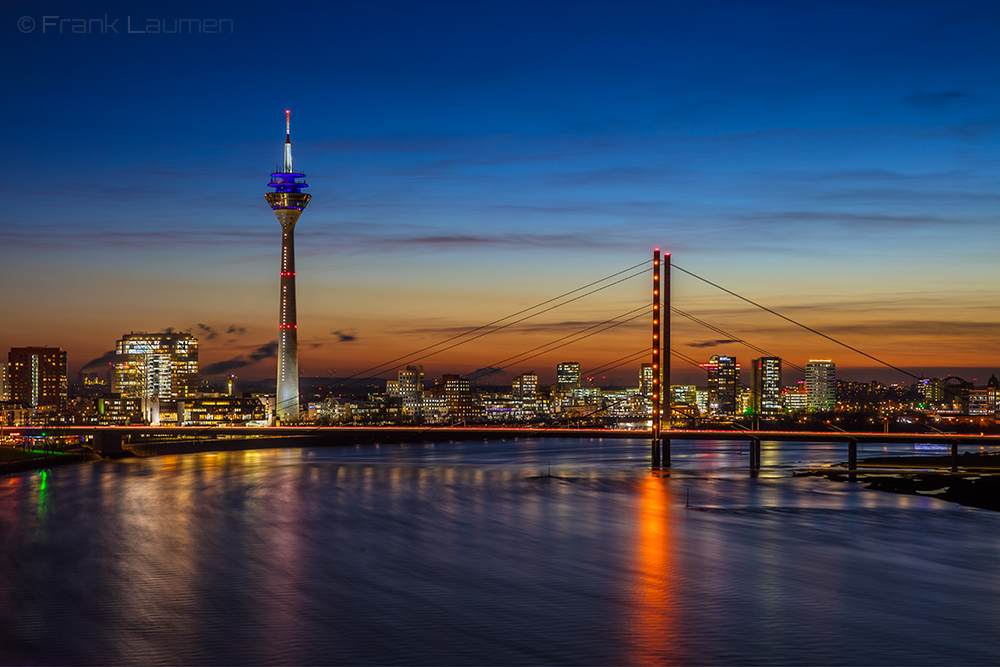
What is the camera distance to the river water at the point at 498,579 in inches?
677

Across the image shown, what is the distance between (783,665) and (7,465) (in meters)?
63.9

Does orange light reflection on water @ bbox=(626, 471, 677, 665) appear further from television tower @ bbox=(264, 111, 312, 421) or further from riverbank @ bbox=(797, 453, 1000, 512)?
Answer: television tower @ bbox=(264, 111, 312, 421)

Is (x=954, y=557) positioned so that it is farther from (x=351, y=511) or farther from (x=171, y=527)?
(x=171, y=527)

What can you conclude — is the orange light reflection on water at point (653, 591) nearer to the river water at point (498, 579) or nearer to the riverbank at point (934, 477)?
the river water at point (498, 579)

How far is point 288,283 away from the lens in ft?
490

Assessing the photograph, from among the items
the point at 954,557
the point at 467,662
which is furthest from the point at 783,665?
the point at 954,557

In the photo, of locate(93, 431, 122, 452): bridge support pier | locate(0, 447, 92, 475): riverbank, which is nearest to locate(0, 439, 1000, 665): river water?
locate(0, 447, 92, 475): riverbank

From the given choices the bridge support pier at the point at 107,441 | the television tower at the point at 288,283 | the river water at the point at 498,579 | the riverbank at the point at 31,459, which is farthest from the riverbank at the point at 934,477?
the television tower at the point at 288,283

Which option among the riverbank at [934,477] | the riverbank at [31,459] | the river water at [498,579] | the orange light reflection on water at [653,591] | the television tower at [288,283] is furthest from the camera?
the television tower at [288,283]

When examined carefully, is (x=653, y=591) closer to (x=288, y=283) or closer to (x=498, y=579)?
(x=498, y=579)

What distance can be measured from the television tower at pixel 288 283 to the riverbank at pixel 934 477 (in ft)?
322

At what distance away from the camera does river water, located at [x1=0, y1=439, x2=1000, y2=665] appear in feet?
56.4

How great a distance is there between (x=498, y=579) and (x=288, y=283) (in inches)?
5133

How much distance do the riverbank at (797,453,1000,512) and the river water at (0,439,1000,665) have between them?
137 inches
